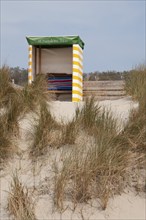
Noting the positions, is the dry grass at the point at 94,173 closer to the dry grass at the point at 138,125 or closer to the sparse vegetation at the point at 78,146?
the sparse vegetation at the point at 78,146

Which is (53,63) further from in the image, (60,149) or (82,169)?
(82,169)

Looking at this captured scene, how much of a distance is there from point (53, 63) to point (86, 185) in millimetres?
7329

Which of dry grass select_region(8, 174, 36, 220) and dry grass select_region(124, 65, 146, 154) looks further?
dry grass select_region(124, 65, 146, 154)

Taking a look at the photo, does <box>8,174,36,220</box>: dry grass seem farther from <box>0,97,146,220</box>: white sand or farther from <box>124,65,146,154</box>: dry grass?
<box>124,65,146,154</box>: dry grass

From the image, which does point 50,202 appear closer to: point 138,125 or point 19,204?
point 19,204

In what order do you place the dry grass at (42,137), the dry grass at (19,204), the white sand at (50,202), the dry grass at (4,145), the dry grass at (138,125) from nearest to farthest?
the dry grass at (19,204) < the white sand at (50,202) < the dry grass at (138,125) < the dry grass at (4,145) < the dry grass at (42,137)

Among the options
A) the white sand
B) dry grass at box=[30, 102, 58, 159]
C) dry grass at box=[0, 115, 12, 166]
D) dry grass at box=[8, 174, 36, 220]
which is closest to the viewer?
dry grass at box=[8, 174, 36, 220]

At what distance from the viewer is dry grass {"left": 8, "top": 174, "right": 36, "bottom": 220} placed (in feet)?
15.0

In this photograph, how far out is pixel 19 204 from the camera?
463 cm

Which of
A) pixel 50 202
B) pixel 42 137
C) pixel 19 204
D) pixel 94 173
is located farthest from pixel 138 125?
pixel 19 204

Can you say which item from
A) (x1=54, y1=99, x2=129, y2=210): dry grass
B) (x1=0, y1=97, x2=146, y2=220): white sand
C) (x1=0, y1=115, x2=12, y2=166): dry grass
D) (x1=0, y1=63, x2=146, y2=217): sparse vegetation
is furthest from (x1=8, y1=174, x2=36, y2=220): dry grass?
(x1=0, y1=115, x2=12, y2=166): dry grass

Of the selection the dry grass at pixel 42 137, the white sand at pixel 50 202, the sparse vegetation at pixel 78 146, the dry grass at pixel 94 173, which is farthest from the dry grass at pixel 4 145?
the dry grass at pixel 94 173

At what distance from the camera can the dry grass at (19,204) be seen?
4.56m

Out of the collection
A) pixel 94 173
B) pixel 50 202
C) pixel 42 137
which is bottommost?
pixel 50 202
